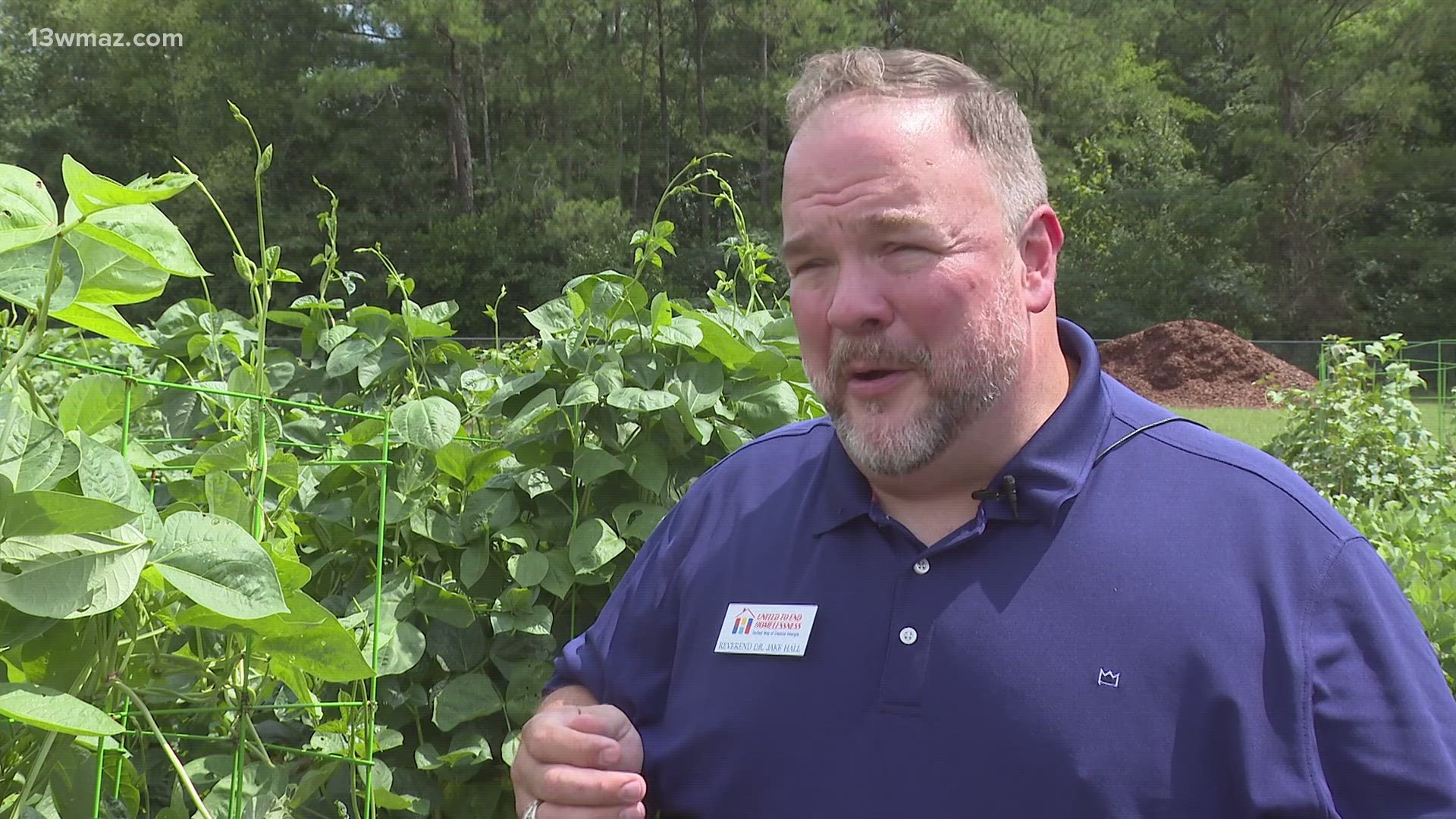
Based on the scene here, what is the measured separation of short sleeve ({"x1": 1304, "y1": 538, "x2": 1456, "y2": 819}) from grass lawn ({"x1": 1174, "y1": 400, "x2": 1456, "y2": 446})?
997 centimetres

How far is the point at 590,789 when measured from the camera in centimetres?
142

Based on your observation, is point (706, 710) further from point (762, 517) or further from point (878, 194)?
point (878, 194)

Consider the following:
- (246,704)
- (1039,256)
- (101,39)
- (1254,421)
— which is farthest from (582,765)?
(101,39)

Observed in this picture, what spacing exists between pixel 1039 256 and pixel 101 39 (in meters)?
30.0

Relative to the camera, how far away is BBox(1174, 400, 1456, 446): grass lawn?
11578 millimetres

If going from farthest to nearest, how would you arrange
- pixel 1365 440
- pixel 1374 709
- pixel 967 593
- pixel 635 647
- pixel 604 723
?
pixel 1365 440
pixel 635 647
pixel 604 723
pixel 967 593
pixel 1374 709

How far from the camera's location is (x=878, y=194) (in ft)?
4.79

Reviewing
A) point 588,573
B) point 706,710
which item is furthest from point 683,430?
point 706,710

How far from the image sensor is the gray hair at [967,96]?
1.50 meters

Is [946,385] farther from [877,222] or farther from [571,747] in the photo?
[571,747]

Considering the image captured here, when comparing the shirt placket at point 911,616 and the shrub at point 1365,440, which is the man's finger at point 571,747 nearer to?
the shirt placket at point 911,616

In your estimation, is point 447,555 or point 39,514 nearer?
point 39,514

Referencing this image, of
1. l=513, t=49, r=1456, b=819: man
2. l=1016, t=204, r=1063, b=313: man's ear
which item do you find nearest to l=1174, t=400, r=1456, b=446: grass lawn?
l=1016, t=204, r=1063, b=313: man's ear

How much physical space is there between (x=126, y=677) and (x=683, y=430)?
103 cm
